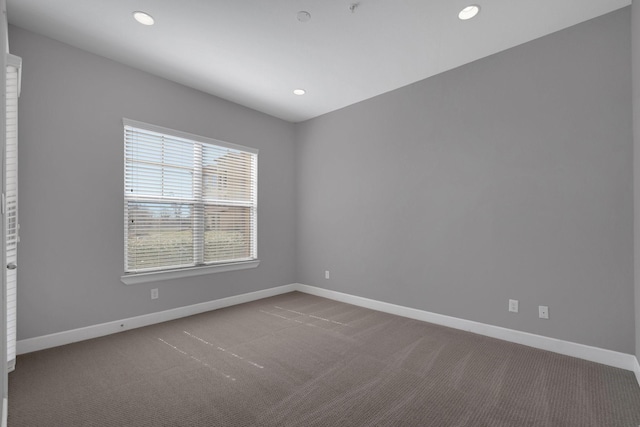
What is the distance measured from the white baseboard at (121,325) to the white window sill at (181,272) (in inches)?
15.7

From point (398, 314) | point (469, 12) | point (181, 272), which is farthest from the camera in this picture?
point (398, 314)

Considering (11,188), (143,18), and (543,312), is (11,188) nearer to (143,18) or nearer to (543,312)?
(143,18)

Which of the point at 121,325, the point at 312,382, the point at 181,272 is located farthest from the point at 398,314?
the point at 121,325

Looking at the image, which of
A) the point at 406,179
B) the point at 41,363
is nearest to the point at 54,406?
the point at 41,363

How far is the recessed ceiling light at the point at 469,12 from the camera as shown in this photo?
2.41 meters

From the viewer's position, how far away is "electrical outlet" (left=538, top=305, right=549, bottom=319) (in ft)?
9.00

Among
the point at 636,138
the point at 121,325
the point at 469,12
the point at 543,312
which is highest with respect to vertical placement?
the point at 469,12

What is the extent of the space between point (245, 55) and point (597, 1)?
305 cm

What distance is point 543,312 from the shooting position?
109 inches

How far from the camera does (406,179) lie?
12.4ft

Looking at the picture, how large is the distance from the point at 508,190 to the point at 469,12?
165 centimetres

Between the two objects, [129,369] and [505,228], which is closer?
[129,369]

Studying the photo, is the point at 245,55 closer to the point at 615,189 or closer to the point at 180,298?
the point at 180,298

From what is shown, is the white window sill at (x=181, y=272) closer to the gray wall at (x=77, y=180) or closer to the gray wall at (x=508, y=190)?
the gray wall at (x=77, y=180)
